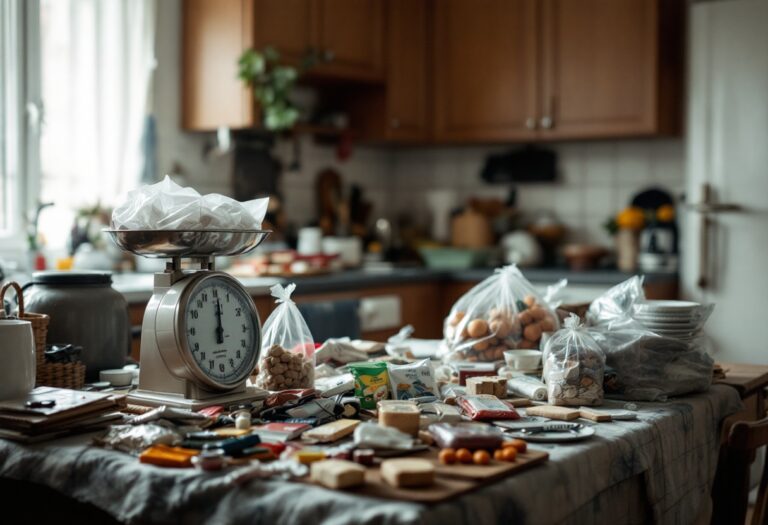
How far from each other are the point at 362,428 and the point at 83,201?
3004 mm

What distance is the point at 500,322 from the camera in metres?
2.08

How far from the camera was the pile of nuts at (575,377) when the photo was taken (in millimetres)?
1663

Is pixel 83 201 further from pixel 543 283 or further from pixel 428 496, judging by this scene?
pixel 428 496

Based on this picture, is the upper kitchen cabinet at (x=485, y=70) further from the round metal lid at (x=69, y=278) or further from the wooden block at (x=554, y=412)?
the wooden block at (x=554, y=412)

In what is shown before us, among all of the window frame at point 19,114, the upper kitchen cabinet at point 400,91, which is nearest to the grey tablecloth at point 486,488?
the window frame at point 19,114

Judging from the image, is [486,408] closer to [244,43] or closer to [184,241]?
[184,241]

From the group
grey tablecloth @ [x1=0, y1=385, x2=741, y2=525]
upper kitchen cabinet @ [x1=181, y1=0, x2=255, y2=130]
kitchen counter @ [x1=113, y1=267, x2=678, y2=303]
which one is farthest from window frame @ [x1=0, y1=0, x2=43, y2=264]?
grey tablecloth @ [x1=0, y1=385, x2=741, y2=525]

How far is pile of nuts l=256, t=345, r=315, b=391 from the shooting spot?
175cm

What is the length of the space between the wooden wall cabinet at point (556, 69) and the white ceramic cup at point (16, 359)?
3481mm

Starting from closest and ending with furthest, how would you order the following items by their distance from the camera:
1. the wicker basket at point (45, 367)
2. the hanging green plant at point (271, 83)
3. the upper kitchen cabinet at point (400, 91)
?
the wicker basket at point (45, 367), the hanging green plant at point (271, 83), the upper kitchen cabinet at point (400, 91)

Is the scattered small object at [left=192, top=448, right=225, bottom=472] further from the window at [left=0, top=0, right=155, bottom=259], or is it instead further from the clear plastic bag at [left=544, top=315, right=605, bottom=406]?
the window at [left=0, top=0, right=155, bottom=259]

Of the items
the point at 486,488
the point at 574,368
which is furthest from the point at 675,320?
the point at 486,488

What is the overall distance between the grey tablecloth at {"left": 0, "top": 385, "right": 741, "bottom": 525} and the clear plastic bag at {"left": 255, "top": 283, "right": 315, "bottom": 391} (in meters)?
0.41

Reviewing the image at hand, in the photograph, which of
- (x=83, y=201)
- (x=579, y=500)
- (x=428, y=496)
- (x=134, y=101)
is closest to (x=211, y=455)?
(x=428, y=496)
